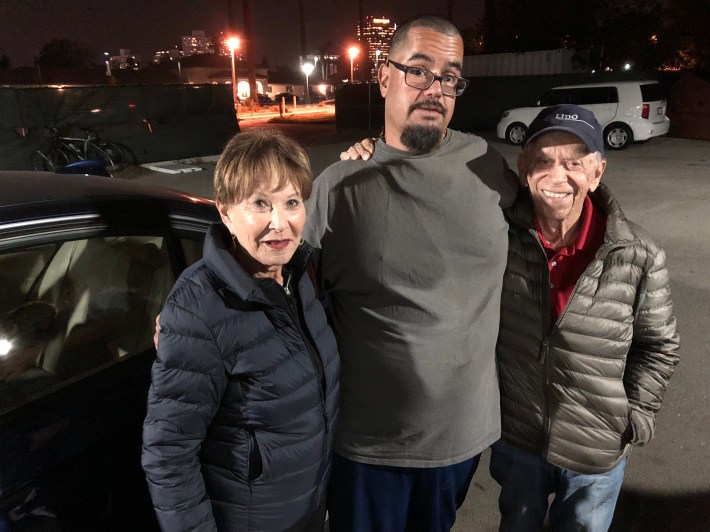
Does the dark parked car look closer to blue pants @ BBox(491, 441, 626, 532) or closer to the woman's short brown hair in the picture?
the woman's short brown hair

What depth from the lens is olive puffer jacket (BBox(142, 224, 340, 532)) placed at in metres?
1.32

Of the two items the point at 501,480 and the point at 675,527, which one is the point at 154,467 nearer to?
the point at 501,480

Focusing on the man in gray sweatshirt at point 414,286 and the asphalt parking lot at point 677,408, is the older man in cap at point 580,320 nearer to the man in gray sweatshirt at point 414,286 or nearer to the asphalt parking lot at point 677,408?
the man in gray sweatshirt at point 414,286

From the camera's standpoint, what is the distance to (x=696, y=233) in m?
7.02

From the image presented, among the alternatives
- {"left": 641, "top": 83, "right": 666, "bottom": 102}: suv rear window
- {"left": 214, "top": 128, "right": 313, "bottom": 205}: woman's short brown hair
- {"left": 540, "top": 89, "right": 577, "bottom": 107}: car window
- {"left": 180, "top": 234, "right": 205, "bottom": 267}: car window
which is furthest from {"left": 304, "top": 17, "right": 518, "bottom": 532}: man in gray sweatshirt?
{"left": 641, "top": 83, "right": 666, "bottom": 102}: suv rear window

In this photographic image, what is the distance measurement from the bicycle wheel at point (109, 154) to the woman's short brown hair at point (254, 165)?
12019 mm

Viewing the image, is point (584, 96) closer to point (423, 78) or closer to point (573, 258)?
point (423, 78)

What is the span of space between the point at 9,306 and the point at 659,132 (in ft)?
52.5

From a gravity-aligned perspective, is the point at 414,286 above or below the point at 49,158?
above

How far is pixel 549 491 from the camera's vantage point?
203 centimetres

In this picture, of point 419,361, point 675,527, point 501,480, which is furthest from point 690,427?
point 419,361

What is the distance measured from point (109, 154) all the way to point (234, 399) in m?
12.7

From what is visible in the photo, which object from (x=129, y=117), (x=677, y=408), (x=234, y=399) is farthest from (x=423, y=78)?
(x=129, y=117)

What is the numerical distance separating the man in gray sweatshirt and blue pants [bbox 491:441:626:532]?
0.14m
